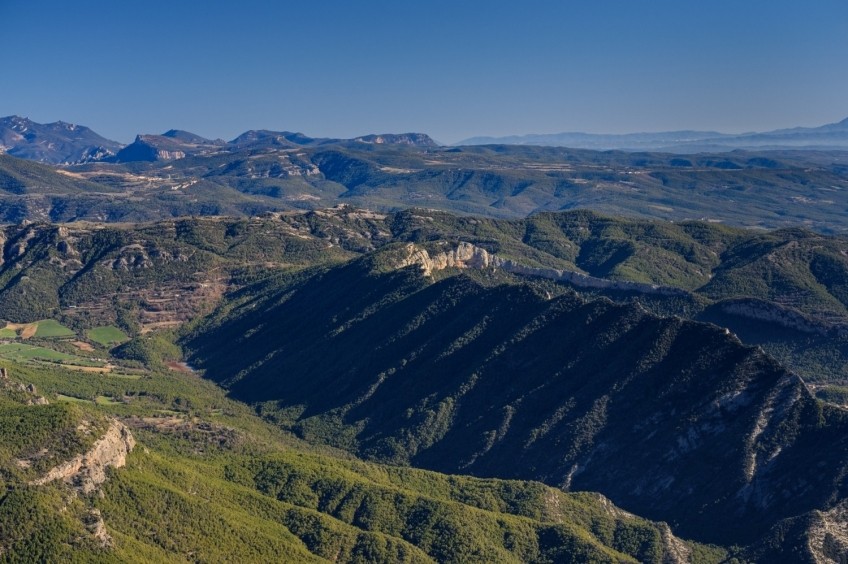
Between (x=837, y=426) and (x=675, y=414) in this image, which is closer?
(x=837, y=426)

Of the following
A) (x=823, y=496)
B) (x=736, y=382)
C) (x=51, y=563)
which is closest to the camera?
(x=51, y=563)

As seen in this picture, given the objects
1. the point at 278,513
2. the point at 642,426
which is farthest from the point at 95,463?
the point at 642,426

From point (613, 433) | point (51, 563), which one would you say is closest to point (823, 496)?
point (613, 433)

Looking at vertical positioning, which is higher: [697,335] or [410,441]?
[697,335]

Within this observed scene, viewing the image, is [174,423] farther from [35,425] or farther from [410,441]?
[35,425]

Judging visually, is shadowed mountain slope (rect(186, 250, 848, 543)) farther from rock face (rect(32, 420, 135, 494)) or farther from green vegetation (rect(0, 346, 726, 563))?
rock face (rect(32, 420, 135, 494))

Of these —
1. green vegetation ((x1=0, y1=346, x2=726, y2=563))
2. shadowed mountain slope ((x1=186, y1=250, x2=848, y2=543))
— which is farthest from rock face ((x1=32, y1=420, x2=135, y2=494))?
shadowed mountain slope ((x1=186, y1=250, x2=848, y2=543))

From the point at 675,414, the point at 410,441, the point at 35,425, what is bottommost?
the point at 410,441

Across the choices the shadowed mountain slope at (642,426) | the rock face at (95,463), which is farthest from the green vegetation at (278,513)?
the shadowed mountain slope at (642,426)

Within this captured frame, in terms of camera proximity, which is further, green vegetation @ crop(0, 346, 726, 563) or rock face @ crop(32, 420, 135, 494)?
rock face @ crop(32, 420, 135, 494)
